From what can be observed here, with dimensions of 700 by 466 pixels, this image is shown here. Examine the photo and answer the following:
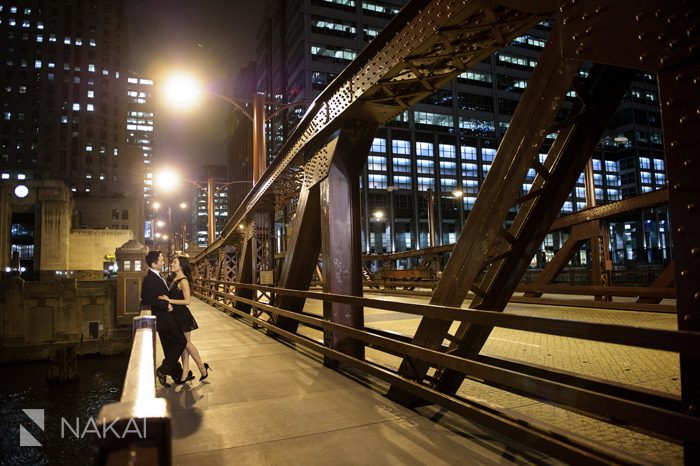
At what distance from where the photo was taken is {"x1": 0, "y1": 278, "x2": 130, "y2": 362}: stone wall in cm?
2762

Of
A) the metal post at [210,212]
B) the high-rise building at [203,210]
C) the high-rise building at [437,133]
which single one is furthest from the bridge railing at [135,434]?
the high-rise building at [203,210]

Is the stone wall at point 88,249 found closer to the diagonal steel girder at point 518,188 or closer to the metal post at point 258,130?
the metal post at point 258,130

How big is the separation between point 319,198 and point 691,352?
6172 millimetres

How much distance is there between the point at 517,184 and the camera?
153 inches

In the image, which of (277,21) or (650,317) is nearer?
(650,317)

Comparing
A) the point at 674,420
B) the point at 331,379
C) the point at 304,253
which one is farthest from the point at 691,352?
the point at 304,253

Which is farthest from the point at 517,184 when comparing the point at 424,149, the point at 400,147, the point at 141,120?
Result: the point at 141,120

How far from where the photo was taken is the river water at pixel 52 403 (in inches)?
431

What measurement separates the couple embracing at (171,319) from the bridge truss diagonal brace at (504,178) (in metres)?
3.40

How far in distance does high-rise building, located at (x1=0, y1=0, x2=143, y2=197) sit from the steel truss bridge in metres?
111

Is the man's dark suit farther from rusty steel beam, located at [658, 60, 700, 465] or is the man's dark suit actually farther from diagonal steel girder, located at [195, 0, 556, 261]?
rusty steel beam, located at [658, 60, 700, 465]

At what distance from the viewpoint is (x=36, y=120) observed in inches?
4065

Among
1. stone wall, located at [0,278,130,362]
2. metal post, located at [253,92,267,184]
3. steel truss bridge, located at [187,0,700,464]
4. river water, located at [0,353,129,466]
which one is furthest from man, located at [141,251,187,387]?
stone wall, located at [0,278,130,362]

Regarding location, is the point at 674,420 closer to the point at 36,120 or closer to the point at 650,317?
the point at 650,317
